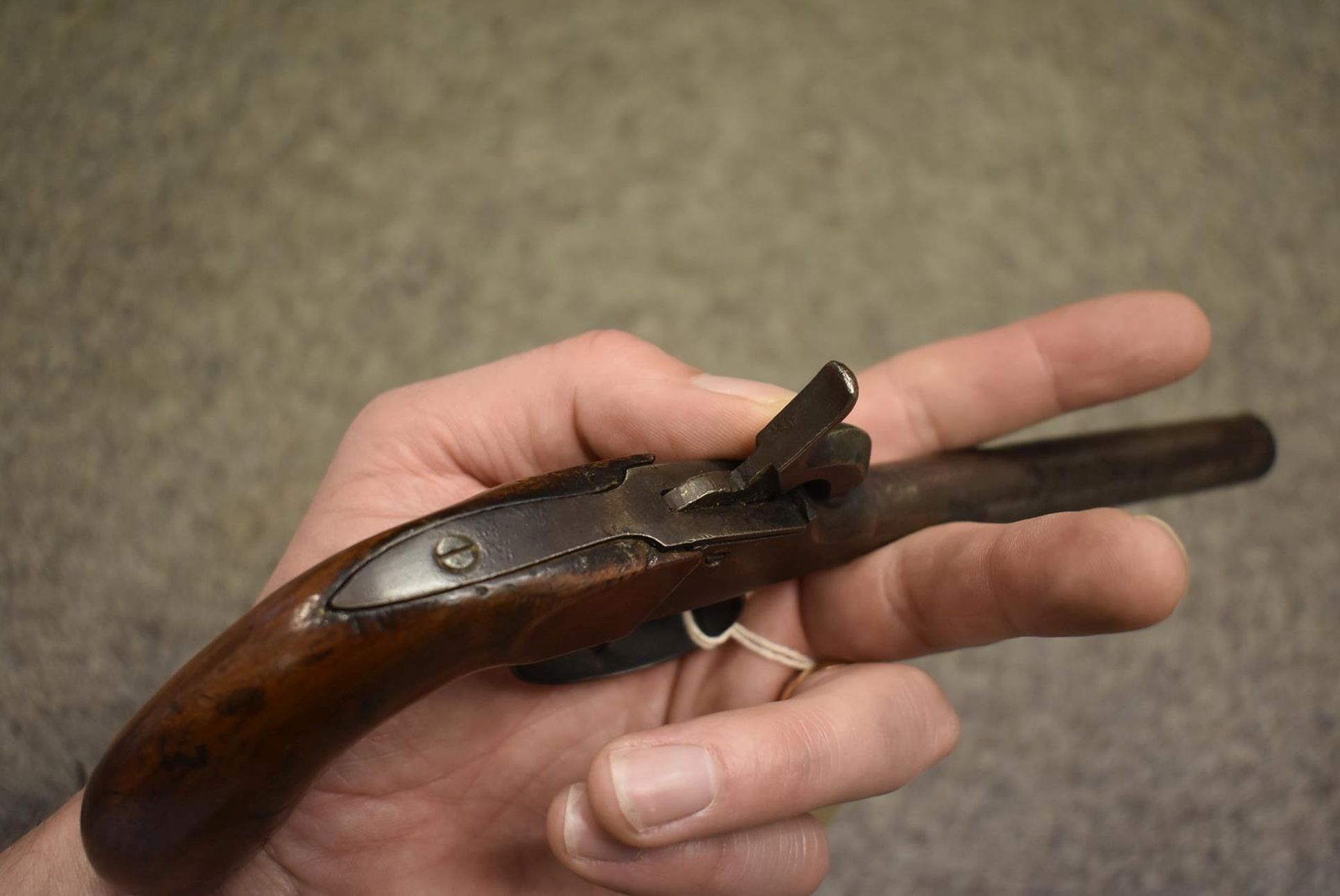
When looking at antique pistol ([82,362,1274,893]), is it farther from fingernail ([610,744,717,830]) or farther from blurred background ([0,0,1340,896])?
blurred background ([0,0,1340,896])

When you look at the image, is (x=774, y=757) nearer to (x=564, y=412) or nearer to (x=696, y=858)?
(x=696, y=858)

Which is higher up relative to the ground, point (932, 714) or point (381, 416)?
point (381, 416)

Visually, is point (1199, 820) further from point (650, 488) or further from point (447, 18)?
point (447, 18)

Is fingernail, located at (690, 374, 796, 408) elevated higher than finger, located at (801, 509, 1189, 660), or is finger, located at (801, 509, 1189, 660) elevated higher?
fingernail, located at (690, 374, 796, 408)

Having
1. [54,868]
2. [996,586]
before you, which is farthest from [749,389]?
[54,868]

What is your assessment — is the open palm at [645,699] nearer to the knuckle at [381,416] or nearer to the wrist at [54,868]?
the knuckle at [381,416]

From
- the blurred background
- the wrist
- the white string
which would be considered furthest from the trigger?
the blurred background
